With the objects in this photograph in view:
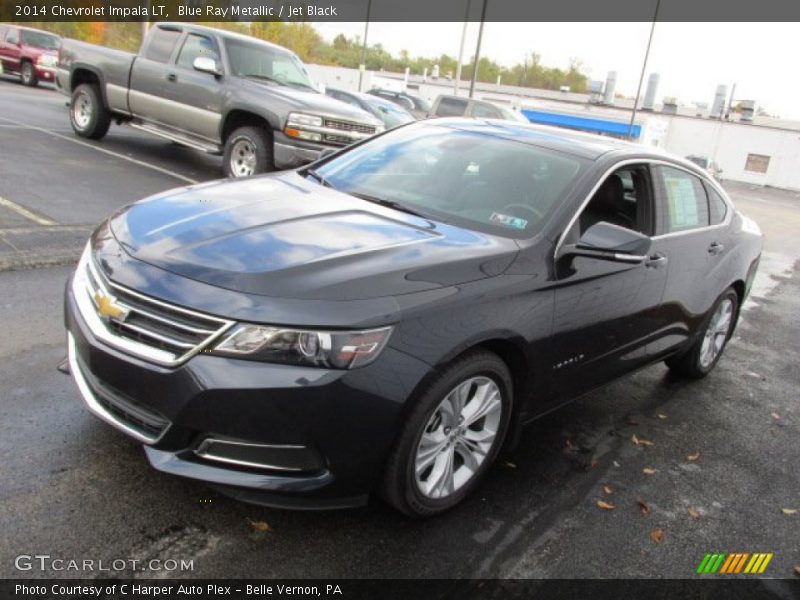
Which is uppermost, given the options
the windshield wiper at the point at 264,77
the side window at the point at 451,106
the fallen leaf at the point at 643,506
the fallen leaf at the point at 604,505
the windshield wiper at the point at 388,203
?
the windshield wiper at the point at 264,77

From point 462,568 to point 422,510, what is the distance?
30cm

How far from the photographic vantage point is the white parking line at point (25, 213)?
6325 millimetres

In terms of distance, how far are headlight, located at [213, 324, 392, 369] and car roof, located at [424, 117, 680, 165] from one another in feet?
6.75

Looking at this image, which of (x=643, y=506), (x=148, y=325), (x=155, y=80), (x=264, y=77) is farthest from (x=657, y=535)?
(x=155, y=80)

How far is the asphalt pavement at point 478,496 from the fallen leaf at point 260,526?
0.01 metres

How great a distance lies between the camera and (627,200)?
13.7 ft

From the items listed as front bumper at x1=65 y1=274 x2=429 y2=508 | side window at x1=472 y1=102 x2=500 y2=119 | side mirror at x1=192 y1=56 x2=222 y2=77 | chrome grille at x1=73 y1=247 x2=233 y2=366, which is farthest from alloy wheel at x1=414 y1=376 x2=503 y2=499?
side window at x1=472 y1=102 x2=500 y2=119

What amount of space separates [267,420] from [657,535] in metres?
1.97

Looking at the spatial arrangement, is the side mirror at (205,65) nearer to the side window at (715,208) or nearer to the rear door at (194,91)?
the rear door at (194,91)

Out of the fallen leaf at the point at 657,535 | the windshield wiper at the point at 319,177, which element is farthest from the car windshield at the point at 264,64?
the fallen leaf at the point at 657,535

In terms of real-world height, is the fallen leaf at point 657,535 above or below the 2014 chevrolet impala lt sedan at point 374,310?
below

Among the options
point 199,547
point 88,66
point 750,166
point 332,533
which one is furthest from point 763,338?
point 750,166

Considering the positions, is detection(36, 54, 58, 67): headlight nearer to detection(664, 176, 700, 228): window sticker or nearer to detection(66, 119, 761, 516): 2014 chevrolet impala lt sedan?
detection(66, 119, 761, 516): 2014 chevrolet impala lt sedan

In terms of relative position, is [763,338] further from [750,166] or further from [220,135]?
[750,166]
